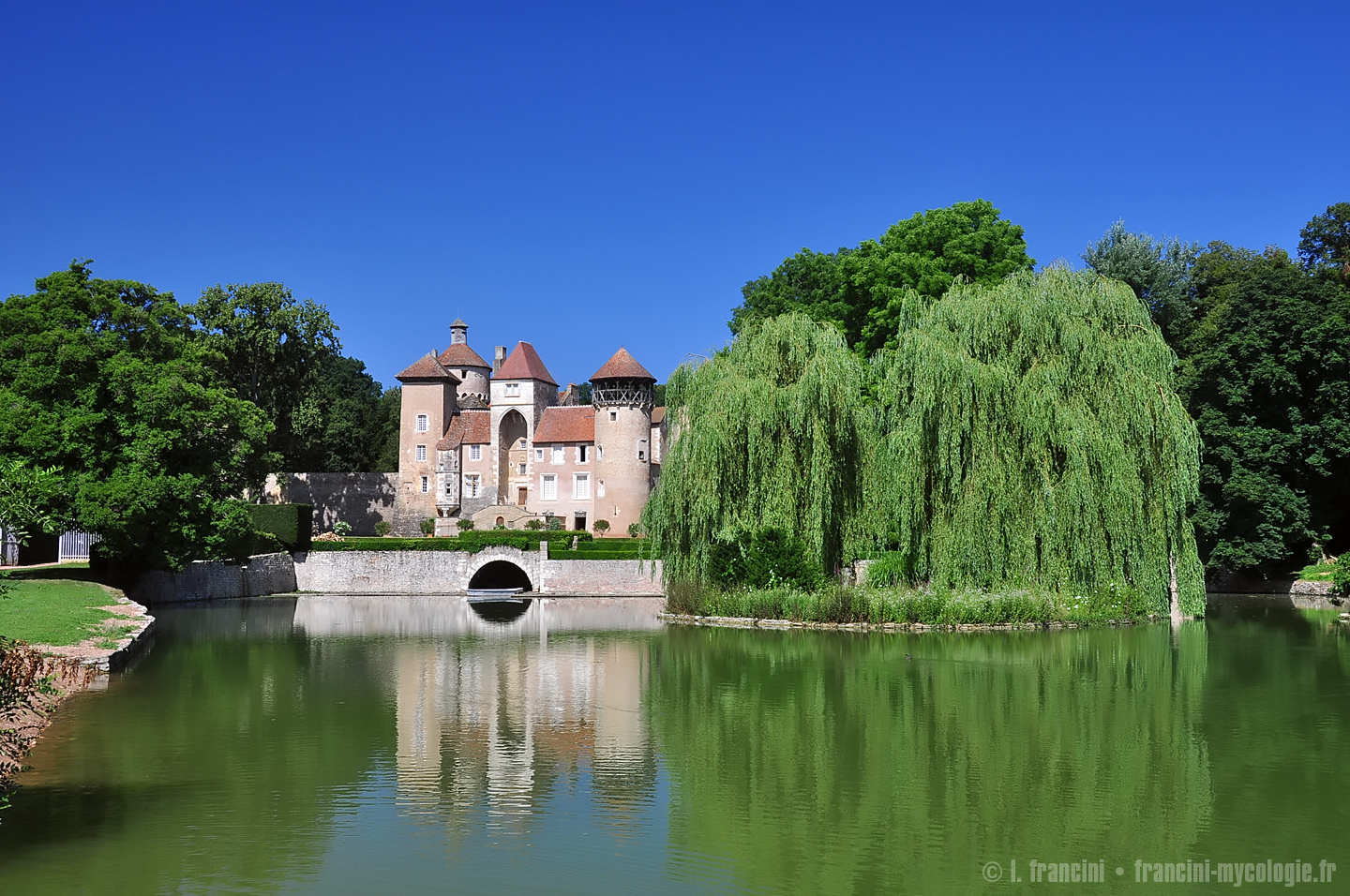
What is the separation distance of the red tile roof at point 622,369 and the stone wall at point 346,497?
12.6 m

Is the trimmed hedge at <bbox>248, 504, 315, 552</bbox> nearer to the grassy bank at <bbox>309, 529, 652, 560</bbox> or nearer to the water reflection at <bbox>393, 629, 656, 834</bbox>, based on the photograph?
the grassy bank at <bbox>309, 529, 652, 560</bbox>

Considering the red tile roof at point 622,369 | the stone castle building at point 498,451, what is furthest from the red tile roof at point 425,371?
the red tile roof at point 622,369

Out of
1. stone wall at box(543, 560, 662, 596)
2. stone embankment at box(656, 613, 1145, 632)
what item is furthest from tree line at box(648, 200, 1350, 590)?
stone wall at box(543, 560, 662, 596)

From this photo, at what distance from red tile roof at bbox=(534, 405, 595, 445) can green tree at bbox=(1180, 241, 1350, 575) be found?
27.7m

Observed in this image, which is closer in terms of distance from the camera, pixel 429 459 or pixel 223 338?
pixel 223 338

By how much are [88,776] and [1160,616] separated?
18804 millimetres

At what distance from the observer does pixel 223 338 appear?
4278cm

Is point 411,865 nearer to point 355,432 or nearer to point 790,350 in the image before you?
point 790,350

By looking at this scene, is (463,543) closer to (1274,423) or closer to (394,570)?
(394,570)

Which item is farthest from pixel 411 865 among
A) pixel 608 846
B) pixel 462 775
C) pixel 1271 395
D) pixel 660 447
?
pixel 660 447

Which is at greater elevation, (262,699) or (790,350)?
(790,350)

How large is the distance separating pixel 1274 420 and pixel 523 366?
108 feet

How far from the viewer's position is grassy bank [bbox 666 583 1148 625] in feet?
67.5

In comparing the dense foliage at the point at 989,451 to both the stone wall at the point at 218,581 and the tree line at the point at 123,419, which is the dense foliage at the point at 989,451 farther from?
the stone wall at the point at 218,581
